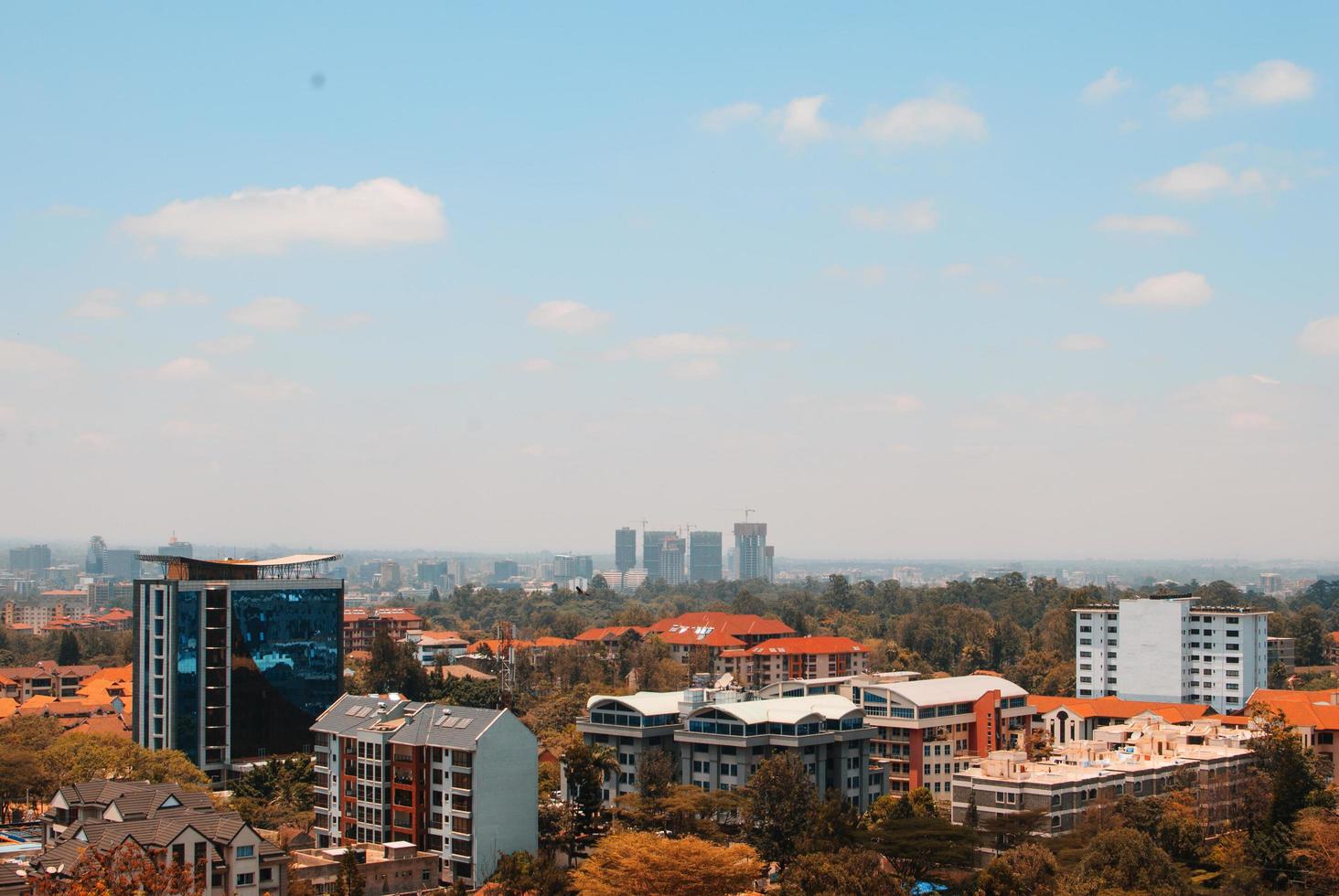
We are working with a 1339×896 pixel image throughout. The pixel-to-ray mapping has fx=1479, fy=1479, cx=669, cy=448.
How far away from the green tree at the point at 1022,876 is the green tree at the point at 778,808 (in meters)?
3.63

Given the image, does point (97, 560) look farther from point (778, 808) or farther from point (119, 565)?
point (778, 808)

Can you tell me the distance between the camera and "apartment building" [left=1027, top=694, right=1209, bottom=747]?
126 feet

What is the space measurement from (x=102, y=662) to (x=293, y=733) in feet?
93.5

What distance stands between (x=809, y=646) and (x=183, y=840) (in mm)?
34630

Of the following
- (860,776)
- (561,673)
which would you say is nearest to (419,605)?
(561,673)

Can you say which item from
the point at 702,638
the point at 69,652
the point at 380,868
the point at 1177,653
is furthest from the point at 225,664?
the point at 69,652

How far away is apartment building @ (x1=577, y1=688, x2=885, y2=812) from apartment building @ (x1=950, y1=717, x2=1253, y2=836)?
2.73 m

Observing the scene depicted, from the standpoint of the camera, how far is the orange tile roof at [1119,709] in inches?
1512

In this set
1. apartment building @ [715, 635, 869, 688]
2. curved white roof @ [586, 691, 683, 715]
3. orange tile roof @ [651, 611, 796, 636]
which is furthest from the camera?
orange tile roof @ [651, 611, 796, 636]

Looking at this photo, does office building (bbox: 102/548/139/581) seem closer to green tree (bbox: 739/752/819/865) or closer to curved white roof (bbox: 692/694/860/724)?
curved white roof (bbox: 692/694/860/724)

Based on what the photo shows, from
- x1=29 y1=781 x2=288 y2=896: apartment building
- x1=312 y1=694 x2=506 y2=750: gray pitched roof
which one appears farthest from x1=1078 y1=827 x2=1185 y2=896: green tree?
x1=29 y1=781 x2=288 y2=896: apartment building

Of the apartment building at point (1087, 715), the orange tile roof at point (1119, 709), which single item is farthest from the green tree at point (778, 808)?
the orange tile roof at point (1119, 709)

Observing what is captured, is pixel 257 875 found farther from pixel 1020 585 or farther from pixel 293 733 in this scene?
pixel 1020 585

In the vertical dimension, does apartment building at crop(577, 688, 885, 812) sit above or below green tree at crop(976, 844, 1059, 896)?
above
